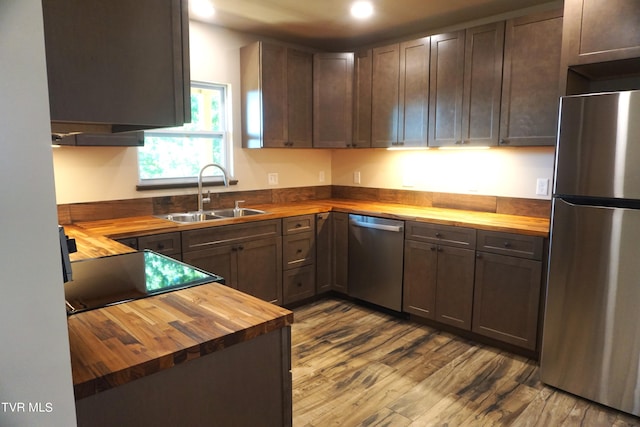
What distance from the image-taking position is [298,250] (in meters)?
3.62

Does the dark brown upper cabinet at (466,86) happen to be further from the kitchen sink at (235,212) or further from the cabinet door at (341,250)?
the kitchen sink at (235,212)

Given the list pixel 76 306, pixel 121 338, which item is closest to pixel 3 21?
pixel 121 338

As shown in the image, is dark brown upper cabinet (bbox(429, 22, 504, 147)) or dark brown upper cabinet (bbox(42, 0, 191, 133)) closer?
dark brown upper cabinet (bbox(42, 0, 191, 133))

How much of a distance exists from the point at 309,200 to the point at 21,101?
371 centimetres

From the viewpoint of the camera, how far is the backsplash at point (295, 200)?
3.05m

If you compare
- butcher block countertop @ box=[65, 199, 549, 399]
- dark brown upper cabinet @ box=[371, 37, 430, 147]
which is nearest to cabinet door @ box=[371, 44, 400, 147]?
dark brown upper cabinet @ box=[371, 37, 430, 147]

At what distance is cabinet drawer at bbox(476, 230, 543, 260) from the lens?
2.64m

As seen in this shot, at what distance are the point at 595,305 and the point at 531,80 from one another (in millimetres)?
1513

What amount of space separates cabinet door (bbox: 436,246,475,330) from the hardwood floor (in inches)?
6.8

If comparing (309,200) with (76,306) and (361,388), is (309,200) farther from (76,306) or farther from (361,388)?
(76,306)

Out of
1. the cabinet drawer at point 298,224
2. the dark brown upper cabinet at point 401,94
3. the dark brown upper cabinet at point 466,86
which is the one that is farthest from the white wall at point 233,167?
the dark brown upper cabinet at point 466,86

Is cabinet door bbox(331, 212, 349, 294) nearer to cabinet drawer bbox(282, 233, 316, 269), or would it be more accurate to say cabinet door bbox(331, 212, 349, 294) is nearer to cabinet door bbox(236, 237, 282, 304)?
cabinet drawer bbox(282, 233, 316, 269)

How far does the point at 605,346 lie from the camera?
2.21 m

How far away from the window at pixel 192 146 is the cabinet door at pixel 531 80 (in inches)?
90.2
